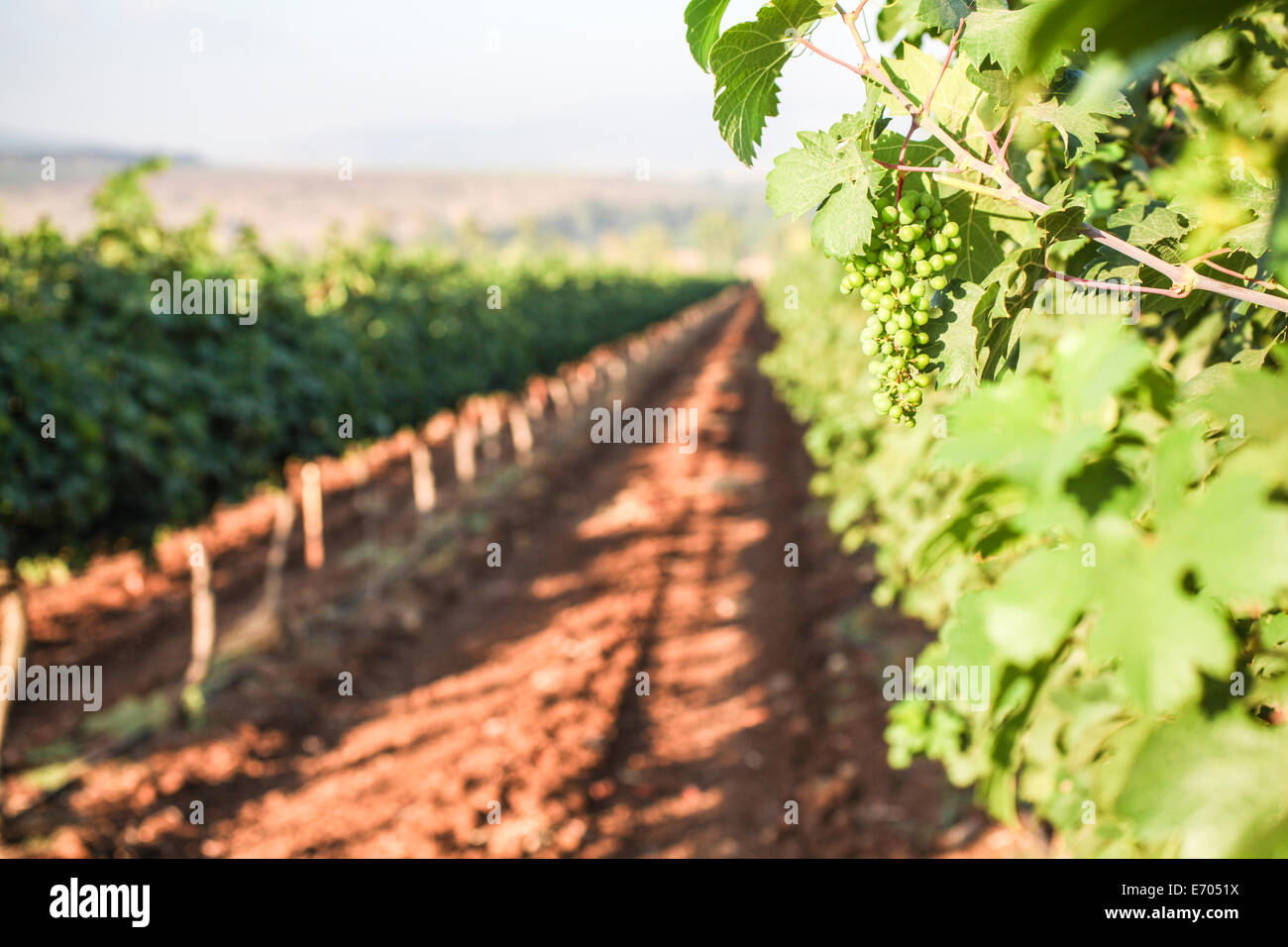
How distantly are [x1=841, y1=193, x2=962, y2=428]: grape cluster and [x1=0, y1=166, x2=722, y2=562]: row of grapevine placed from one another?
599cm

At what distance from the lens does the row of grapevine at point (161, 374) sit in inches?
216

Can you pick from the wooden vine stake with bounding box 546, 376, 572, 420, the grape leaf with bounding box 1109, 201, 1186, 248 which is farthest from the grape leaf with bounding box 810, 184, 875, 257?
the wooden vine stake with bounding box 546, 376, 572, 420

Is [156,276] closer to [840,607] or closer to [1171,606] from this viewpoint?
[840,607]

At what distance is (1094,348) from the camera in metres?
0.55

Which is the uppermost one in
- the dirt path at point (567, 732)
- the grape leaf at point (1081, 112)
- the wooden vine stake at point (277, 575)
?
the grape leaf at point (1081, 112)

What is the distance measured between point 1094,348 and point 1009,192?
0.42 metres

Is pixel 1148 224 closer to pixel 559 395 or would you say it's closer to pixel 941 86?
pixel 941 86

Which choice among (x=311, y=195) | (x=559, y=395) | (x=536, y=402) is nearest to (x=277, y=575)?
(x=536, y=402)

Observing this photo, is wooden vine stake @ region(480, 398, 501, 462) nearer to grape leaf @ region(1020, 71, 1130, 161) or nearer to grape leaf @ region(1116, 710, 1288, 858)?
grape leaf @ region(1020, 71, 1130, 161)

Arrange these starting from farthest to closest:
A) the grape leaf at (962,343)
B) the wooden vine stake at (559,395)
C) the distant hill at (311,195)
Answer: the distant hill at (311,195), the wooden vine stake at (559,395), the grape leaf at (962,343)

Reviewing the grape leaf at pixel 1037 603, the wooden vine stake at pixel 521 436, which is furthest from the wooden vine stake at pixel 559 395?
the grape leaf at pixel 1037 603

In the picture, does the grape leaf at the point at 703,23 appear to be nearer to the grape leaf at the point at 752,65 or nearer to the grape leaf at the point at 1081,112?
the grape leaf at the point at 752,65

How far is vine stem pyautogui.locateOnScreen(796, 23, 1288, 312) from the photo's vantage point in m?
0.80

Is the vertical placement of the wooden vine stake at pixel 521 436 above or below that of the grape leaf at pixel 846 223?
above
